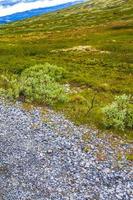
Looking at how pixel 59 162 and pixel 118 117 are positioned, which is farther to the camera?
pixel 118 117

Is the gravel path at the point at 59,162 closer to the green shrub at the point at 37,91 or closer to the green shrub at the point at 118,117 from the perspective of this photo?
the green shrub at the point at 118,117

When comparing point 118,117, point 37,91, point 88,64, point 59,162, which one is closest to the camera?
point 59,162

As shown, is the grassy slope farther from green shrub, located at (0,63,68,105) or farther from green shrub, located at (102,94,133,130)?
green shrub, located at (0,63,68,105)

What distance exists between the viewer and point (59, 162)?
2506cm

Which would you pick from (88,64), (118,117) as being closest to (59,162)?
(118,117)

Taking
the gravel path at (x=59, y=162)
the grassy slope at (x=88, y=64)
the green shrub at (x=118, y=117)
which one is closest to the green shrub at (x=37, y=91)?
the grassy slope at (x=88, y=64)

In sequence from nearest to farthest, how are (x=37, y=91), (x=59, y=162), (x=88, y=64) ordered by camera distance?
(x=59, y=162)
(x=37, y=91)
(x=88, y=64)

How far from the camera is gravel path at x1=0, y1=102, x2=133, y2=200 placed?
21.6 meters

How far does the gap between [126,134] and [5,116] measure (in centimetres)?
971

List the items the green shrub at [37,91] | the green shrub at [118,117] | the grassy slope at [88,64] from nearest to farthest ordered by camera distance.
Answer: the green shrub at [118,117]
the green shrub at [37,91]
the grassy slope at [88,64]

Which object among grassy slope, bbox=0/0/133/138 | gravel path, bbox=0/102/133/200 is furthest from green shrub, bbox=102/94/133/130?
gravel path, bbox=0/102/133/200

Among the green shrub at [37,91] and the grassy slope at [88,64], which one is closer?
the green shrub at [37,91]

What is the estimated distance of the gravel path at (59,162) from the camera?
2162 cm

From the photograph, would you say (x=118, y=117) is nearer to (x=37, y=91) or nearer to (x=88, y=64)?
(x=37, y=91)
